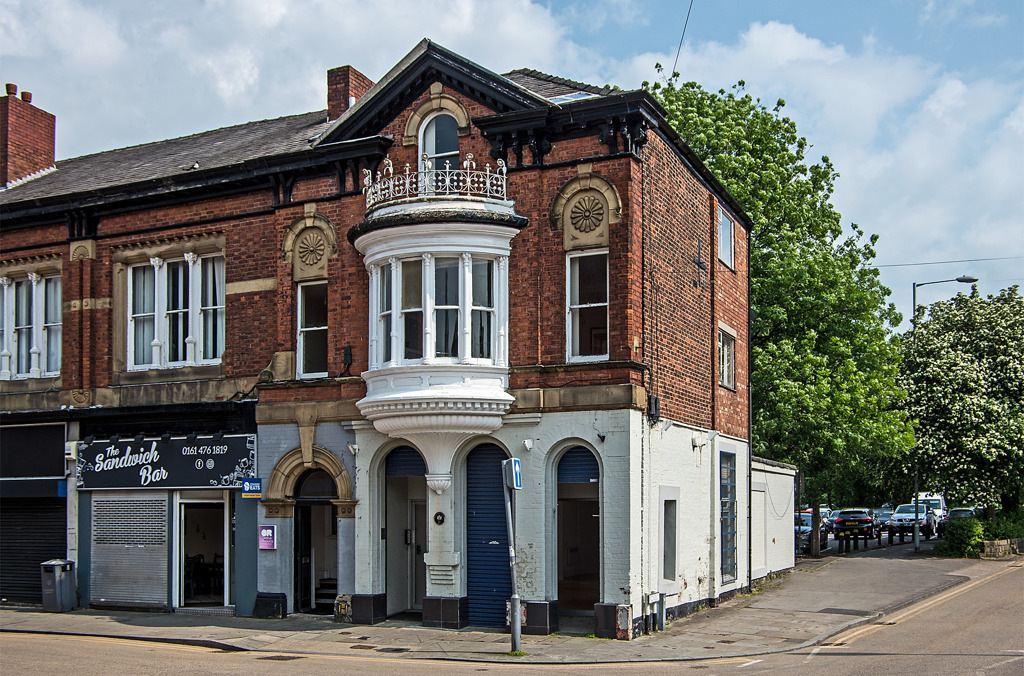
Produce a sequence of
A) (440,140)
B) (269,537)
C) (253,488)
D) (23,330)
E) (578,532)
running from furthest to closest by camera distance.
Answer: (23,330)
(253,488)
(269,537)
(578,532)
(440,140)

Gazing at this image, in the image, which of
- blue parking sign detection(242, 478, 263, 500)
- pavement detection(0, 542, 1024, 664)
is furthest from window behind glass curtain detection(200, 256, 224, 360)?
pavement detection(0, 542, 1024, 664)

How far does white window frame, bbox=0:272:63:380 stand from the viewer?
76.2 feet

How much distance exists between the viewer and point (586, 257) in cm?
1792

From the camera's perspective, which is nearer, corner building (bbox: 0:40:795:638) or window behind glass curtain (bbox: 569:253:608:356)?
corner building (bbox: 0:40:795:638)

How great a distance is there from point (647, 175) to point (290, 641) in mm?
10157

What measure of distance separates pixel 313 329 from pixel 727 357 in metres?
9.43

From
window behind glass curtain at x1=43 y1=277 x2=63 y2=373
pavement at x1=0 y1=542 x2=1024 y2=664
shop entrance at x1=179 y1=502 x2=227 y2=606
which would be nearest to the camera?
pavement at x1=0 y1=542 x2=1024 y2=664

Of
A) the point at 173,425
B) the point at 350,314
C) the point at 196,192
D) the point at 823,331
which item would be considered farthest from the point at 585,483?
the point at 823,331

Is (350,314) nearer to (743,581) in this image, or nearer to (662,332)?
(662,332)

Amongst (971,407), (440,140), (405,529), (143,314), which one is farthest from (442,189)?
(971,407)

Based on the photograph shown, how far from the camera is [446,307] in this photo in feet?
58.5

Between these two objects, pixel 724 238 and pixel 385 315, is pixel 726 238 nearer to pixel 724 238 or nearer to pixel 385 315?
pixel 724 238

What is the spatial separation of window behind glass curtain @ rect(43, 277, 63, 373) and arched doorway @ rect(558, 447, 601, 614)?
1239 centimetres

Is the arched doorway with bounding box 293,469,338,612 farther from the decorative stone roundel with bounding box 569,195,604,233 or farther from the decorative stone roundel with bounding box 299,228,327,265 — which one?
the decorative stone roundel with bounding box 569,195,604,233
